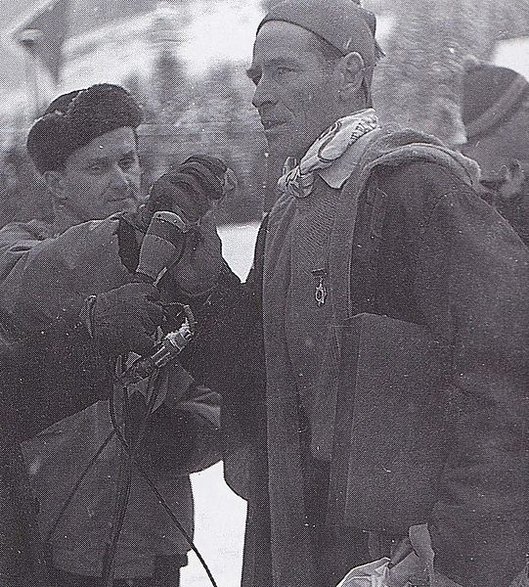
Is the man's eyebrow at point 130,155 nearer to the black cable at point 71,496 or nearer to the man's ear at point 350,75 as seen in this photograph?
the man's ear at point 350,75

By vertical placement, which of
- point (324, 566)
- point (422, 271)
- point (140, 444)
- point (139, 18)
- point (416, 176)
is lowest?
point (324, 566)

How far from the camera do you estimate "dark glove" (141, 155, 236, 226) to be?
1.56 meters

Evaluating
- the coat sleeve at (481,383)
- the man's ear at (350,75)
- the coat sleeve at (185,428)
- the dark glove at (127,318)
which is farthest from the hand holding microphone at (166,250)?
the coat sleeve at (481,383)

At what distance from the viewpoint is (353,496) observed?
142 cm

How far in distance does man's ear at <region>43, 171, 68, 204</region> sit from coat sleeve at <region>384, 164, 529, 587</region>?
0.64 metres

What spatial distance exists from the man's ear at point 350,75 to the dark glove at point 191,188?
23 centimetres

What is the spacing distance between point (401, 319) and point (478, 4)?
0.52 m

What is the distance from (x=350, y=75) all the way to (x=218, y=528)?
0.75 meters

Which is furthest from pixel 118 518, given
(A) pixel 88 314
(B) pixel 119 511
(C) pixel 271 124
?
(C) pixel 271 124

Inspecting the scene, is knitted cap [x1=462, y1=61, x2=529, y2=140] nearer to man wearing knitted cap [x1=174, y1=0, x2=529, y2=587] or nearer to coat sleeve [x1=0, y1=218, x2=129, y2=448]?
man wearing knitted cap [x1=174, y1=0, x2=529, y2=587]

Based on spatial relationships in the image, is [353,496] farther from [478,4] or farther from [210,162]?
[478,4]

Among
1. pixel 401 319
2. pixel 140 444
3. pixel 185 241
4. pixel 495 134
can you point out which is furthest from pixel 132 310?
pixel 495 134

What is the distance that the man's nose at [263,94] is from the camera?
5.04 ft

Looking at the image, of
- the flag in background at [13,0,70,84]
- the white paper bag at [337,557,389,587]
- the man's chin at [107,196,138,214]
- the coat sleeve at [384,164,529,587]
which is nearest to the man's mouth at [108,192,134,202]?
the man's chin at [107,196,138,214]
